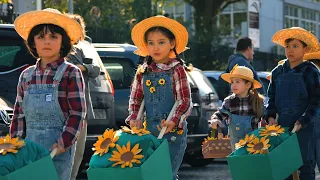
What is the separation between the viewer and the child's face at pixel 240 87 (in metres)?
8.95

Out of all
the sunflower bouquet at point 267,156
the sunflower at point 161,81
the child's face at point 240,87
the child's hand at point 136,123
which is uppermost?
the sunflower at point 161,81

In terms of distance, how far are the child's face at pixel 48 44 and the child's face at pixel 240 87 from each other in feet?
11.4

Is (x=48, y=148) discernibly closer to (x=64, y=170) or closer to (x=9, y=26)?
(x=64, y=170)

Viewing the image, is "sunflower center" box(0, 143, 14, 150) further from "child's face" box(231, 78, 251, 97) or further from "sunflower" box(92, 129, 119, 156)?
"child's face" box(231, 78, 251, 97)

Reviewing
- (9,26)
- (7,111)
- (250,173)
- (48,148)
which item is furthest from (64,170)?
(9,26)

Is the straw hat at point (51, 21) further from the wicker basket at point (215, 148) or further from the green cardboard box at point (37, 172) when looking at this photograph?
the wicker basket at point (215, 148)

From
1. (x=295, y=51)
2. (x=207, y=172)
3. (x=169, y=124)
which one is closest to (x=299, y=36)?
(x=295, y=51)

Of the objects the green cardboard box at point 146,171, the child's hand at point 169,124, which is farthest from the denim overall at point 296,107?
the green cardboard box at point 146,171

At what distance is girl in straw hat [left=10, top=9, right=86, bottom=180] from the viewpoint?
5.58 meters

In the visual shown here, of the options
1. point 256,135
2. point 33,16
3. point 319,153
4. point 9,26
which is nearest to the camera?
point 33,16

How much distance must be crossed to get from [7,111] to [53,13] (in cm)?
315

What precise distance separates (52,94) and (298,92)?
9.72 ft

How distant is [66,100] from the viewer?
5.63 meters

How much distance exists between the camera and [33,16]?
5879 mm
